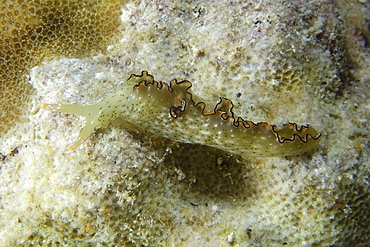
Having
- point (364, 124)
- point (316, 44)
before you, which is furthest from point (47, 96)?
point (364, 124)

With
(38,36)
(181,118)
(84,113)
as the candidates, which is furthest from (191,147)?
(38,36)

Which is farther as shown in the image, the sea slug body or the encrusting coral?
the encrusting coral

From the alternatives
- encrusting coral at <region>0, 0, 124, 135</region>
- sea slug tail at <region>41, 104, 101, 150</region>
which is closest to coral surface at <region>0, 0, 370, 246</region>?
encrusting coral at <region>0, 0, 124, 135</region>

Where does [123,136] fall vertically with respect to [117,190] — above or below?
above

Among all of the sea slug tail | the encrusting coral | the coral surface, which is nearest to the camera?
the sea slug tail

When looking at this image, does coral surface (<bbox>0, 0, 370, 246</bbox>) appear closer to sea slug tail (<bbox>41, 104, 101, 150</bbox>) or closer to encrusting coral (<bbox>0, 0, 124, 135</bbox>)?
encrusting coral (<bbox>0, 0, 124, 135</bbox>)

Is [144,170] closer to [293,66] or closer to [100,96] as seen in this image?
[100,96]
